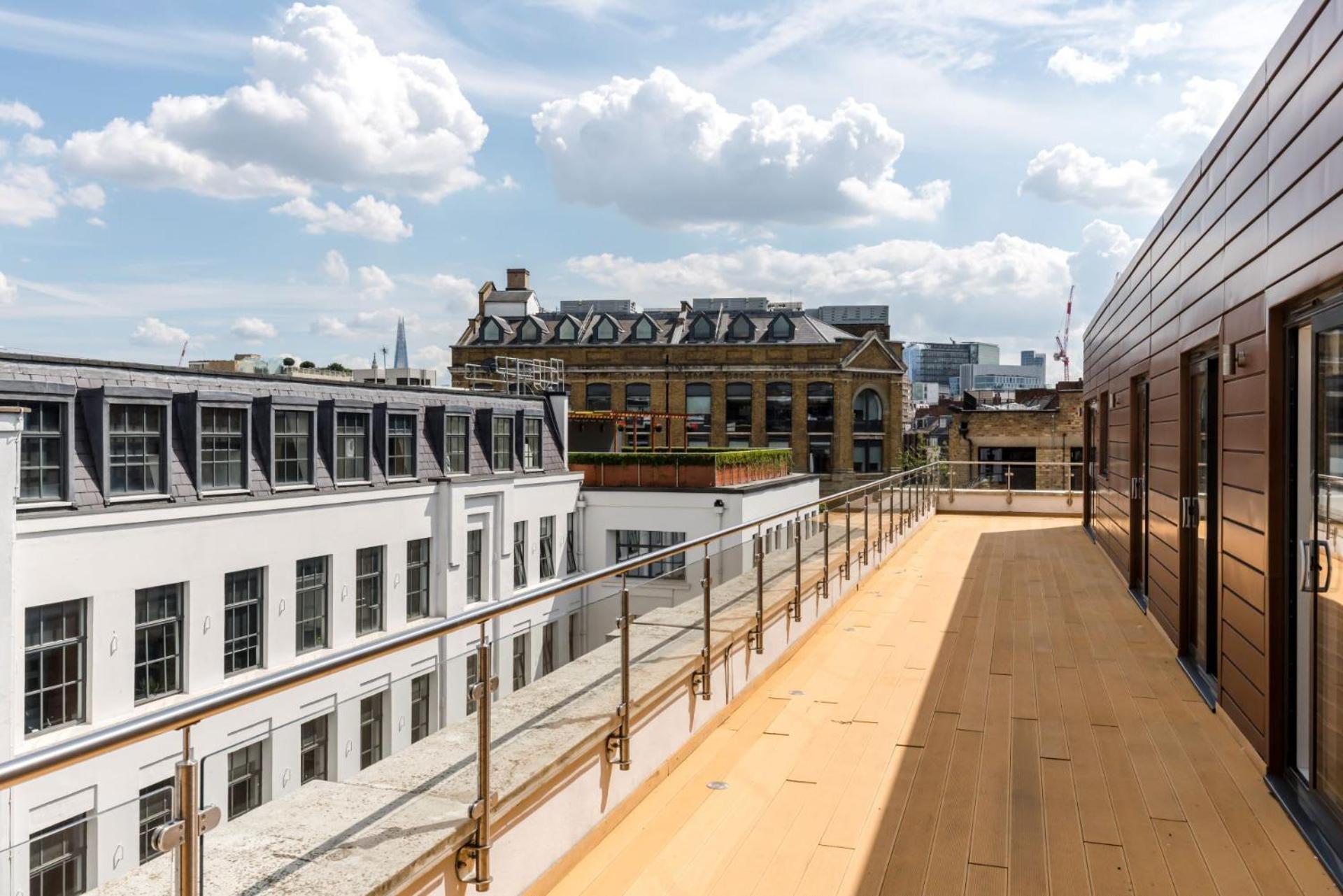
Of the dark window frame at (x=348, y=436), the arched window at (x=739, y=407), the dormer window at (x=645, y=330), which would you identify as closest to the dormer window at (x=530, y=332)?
the dormer window at (x=645, y=330)

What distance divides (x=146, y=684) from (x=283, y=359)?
1866 centimetres

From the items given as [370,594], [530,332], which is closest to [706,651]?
[370,594]

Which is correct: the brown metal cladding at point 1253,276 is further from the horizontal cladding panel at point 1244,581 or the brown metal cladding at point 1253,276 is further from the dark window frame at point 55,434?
the dark window frame at point 55,434

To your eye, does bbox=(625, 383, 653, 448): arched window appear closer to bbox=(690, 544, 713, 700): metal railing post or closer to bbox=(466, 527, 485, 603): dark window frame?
bbox=(466, 527, 485, 603): dark window frame

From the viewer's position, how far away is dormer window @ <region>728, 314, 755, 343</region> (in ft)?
149

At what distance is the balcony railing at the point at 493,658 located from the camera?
1.73 m

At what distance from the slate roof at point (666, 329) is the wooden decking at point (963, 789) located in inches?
1537

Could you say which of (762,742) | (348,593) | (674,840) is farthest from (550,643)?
(348,593)

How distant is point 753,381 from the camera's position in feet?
147

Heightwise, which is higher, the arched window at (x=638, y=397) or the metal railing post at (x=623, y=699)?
the arched window at (x=638, y=397)

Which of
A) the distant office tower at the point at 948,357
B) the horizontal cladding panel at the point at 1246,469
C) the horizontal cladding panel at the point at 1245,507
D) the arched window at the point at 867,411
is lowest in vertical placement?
the horizontal cladding panel at the point at 1245,507

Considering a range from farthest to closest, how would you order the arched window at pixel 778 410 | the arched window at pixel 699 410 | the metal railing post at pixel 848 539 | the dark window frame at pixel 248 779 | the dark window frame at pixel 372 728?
the arched window at pixel 699 410, the arched window at pixel 778 410, the metal railing post at pixel 848 539, the dark window frame at pixel 372 728, the dark window frame at pixel 248 779

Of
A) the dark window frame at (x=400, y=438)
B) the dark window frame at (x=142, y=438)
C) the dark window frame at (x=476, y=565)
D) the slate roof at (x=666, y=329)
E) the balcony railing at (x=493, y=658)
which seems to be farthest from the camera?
the slate roof at (x=666, y=329)

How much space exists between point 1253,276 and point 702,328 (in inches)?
1668
